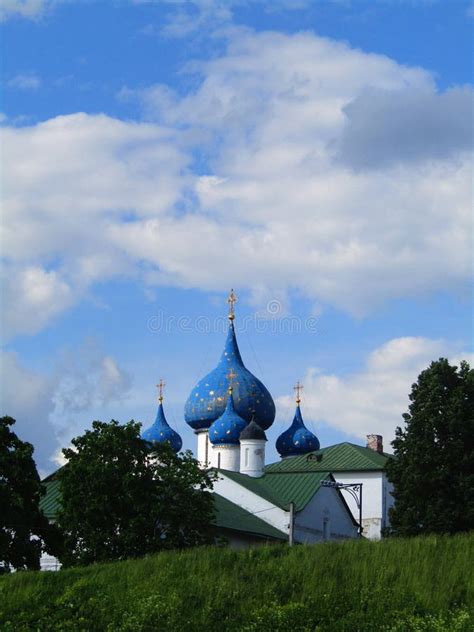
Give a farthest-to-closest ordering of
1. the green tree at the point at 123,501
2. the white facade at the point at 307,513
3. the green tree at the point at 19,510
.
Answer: the white facade at the point at 307,513, the green tree at the point at 123,501, the green tree at the point at 19,510

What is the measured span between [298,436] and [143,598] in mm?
41859

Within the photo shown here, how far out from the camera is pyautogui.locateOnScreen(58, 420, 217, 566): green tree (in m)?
30.8

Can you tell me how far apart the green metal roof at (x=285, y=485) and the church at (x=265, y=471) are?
41 millimetres

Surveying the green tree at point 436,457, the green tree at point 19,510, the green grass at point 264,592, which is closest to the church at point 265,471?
the green tree at point 436,457

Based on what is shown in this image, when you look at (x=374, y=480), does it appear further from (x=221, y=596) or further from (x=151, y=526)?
(x=221, y=596)

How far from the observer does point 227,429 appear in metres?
57.9

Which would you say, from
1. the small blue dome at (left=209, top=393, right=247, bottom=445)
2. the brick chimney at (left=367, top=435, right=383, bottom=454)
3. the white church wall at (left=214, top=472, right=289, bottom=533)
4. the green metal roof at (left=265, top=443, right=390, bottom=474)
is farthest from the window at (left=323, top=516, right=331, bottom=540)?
the brick chimney at (left=367, top=435, right=383, bottom=454)

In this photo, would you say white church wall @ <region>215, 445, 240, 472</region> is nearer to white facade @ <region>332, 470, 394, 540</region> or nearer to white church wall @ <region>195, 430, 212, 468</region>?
white church wall @ <region>195, 430, 212, 468</region>

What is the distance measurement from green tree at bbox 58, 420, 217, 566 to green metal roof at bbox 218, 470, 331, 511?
1533cm

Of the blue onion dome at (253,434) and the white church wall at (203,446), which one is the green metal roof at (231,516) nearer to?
the blue onion dome at (253,434)

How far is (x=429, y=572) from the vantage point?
22812 millimetres

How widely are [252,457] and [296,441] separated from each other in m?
9.72

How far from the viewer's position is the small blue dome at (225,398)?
61812 millimetres

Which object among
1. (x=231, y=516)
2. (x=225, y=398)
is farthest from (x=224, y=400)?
(x=231, y=516)
